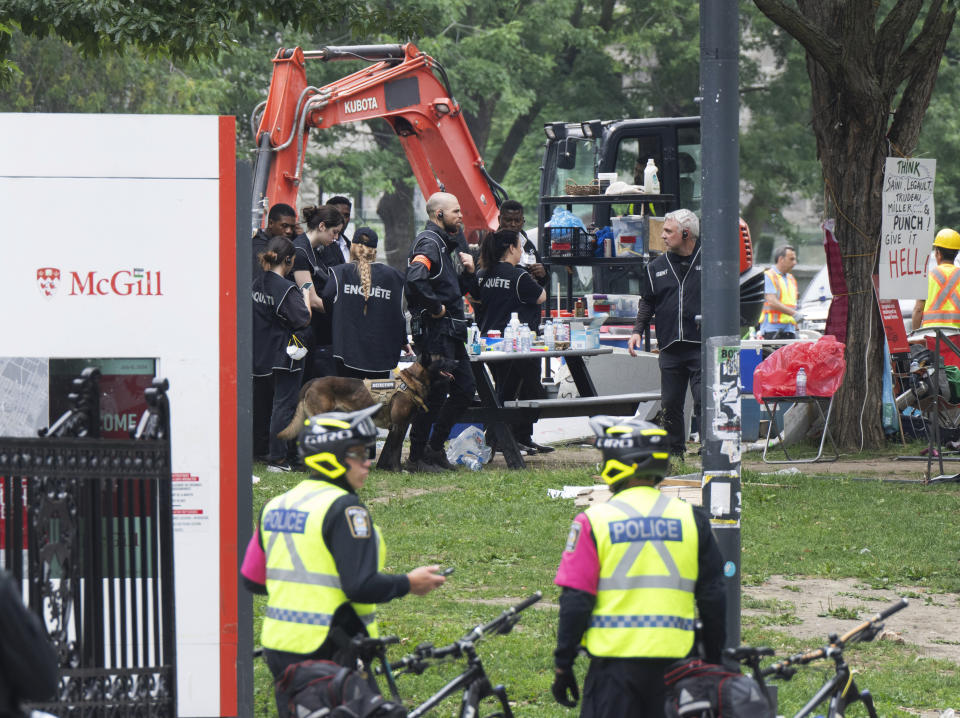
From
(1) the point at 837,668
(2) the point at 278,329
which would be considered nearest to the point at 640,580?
(1) the point at 837,668

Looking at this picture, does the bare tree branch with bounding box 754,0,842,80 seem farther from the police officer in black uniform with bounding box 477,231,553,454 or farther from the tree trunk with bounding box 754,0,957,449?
the police officer in black uniform with bounding box 477,231,553,454

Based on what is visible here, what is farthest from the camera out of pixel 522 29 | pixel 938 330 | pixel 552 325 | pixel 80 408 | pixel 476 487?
pixel 522 29

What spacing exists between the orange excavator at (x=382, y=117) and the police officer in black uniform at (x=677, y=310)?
403cm

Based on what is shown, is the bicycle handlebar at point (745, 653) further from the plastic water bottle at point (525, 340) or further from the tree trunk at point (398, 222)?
the tree trunk at point (398, 222)

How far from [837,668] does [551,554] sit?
4125 mm

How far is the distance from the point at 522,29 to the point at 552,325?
2138 cm

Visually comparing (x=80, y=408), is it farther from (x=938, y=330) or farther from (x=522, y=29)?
(x=522, y=29)

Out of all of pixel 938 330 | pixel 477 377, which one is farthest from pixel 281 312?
pixel 938 330

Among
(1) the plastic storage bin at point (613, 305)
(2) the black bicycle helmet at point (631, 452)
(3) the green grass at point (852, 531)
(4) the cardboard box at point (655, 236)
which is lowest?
(3) the green grass at point (852, 531)

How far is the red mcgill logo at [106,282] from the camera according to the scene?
208 inches

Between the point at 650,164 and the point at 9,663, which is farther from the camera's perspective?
the point at 650,164

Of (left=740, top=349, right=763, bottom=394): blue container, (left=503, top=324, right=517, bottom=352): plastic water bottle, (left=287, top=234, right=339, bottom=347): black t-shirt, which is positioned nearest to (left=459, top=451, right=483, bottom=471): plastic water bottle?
(left=503, top=324, right=517, bottom=352): plastic water bottle

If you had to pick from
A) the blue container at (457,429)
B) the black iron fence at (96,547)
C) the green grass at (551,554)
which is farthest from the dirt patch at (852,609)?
the blue container at (457,429)

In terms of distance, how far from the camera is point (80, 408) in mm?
4914
